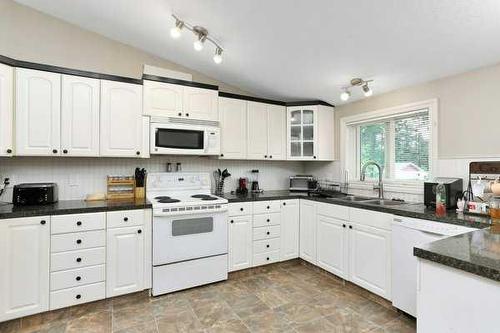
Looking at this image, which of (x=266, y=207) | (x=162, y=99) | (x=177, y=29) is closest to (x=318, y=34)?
(x=177, y=29)

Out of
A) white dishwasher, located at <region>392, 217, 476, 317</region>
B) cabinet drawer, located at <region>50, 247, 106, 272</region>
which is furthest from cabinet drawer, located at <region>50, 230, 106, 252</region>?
white dishwasher, located at <region>392, 217, 476, 317</region>

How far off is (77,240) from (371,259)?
263cm

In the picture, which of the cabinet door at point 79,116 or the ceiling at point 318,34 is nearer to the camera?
the ceiling at point 318,34

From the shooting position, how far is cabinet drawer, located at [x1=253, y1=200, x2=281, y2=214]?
3059 mm

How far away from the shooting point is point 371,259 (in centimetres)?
243

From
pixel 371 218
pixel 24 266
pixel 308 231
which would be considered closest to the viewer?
pixel 24 266

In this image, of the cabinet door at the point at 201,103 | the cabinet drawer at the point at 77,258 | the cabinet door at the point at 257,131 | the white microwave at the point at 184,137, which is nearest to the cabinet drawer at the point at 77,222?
the cabinet drawer at the point at 77,258

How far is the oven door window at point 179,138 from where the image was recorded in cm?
281

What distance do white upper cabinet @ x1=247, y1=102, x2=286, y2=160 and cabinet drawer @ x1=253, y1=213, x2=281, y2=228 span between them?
31.2 inches

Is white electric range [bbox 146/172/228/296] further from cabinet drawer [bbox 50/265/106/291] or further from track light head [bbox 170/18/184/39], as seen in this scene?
track light head [bbox 170/18/184/39]

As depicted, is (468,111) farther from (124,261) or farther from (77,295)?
(77,295)

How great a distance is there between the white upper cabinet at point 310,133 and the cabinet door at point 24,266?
2841 mm

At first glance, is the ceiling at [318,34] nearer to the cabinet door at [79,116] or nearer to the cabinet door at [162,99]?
the cabinet door at [162,99]

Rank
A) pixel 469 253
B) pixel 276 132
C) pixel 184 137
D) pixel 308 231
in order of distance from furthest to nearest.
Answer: pixel 276 132, pixel 308 231, pixel 184 137, pixel 469 253
